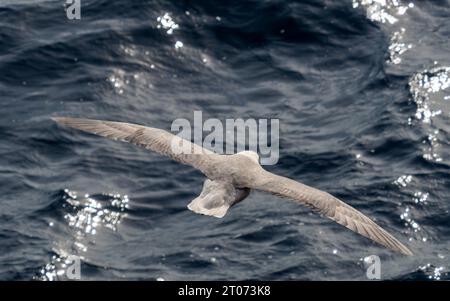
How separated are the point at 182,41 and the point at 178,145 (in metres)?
6.52

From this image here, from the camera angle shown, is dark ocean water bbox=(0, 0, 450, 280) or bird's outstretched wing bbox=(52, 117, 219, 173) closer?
bird's outstretched wing bbox=(52, 117, 219, 173)

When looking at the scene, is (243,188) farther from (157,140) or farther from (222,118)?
(222,118)

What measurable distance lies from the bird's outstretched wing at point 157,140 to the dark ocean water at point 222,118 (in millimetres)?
2271

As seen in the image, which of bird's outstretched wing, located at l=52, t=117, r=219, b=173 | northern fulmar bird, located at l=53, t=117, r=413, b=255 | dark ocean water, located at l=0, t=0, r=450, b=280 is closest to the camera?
northern fulmar bird, located at l=53, t=117, r=413, b=255

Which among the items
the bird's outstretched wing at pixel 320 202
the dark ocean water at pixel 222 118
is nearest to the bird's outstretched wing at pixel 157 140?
the bird's outstretched wing at pixel 320 202

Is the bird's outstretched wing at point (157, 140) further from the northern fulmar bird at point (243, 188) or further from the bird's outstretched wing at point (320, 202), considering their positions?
the bird's outstretched wing at point (320, 202)

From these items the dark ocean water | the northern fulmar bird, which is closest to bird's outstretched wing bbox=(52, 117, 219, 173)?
the northern fulmar bird

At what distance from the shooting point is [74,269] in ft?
47.7

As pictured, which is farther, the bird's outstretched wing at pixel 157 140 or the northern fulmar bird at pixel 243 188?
the bird's outstretched wing at pixel 157 140

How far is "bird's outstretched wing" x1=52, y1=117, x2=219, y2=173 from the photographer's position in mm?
12602

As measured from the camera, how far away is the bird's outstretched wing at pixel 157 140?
12.6 meters

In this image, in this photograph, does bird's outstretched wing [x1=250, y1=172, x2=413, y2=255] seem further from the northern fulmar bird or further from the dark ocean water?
the dark ocean water
